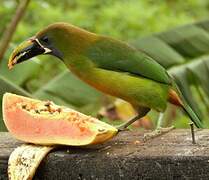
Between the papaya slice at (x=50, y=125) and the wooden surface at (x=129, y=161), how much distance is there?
0.04 meters

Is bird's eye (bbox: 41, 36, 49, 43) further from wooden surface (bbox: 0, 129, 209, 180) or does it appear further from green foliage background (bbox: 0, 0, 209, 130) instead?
green foliage background (bbox: 0, 0, 209, 130)

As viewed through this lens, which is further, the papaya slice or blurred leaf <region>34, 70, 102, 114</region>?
blurred leaf <region>34, 70, 102, 114</region>

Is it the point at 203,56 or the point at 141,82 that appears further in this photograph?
the point at 203,56

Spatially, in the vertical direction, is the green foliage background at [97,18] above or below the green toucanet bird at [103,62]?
below

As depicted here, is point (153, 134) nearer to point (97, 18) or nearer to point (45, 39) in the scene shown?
point (45, 39)

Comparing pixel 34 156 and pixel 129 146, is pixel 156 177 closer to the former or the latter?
pixel 129 146

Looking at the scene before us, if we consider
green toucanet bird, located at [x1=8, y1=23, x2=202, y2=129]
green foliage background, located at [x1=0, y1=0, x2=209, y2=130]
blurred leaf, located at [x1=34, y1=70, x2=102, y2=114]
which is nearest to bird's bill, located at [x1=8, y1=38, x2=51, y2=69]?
green toucanet bird, located at [x1=8, y1=23, x2=202, y2=129]

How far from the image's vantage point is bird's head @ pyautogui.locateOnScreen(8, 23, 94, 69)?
8.95ft

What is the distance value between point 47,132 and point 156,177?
0.48m

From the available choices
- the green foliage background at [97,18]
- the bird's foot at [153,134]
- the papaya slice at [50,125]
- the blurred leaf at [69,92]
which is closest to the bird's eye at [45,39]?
the papaya slice at [50,125]

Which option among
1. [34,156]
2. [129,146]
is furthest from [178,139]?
[34,156]

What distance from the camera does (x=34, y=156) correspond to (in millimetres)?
2148

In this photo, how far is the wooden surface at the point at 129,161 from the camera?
1.97 meters

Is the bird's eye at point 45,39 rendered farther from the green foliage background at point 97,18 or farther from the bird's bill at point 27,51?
the green foliage background at point 97,18
